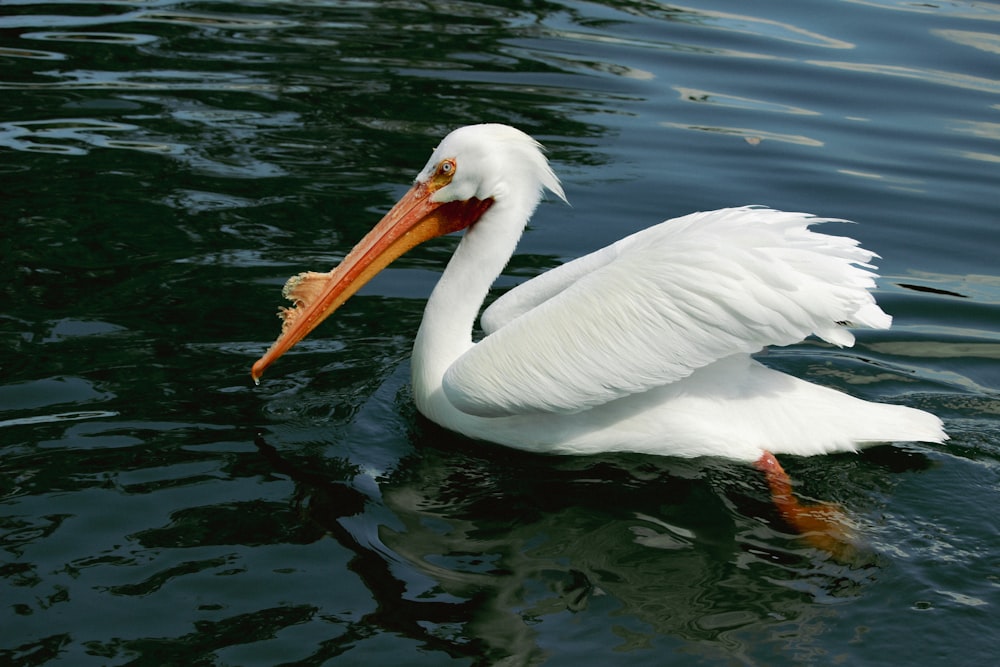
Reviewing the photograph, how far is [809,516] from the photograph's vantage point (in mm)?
3965

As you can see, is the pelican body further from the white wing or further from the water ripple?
the water ripple

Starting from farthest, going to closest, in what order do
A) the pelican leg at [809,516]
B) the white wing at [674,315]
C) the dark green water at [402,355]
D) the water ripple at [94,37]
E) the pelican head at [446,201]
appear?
the water ripple at [94,37] < the pelican head at [446,201] < the white wing at [674,315] < the pelican leg at [809,516] < the dark green water at [402,355]

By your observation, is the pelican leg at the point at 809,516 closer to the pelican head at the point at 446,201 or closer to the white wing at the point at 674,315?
the white wing at the point at 674,315

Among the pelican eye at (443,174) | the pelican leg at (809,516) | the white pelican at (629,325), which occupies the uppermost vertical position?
the pelican eye at (443,174)

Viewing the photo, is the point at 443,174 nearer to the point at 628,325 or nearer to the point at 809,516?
the point at 628,325

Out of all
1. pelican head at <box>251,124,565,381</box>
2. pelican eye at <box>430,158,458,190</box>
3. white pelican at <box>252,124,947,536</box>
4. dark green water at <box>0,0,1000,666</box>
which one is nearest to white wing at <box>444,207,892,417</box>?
white pelican at <box>252,124,947,536</box>

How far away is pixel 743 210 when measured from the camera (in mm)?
4230

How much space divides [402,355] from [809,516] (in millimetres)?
1897

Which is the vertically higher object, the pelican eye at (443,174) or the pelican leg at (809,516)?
the pelican eye at (443,174)

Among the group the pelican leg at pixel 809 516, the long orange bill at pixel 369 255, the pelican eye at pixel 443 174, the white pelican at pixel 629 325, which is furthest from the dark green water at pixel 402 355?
the pelican eye at pixel 443 174

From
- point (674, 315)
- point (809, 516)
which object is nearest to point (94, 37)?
point (674, 315)

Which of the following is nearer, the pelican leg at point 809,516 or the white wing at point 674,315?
the pelican leg at point 809,516

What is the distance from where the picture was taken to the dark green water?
3.38 meters

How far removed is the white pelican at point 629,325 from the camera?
13.0ft
